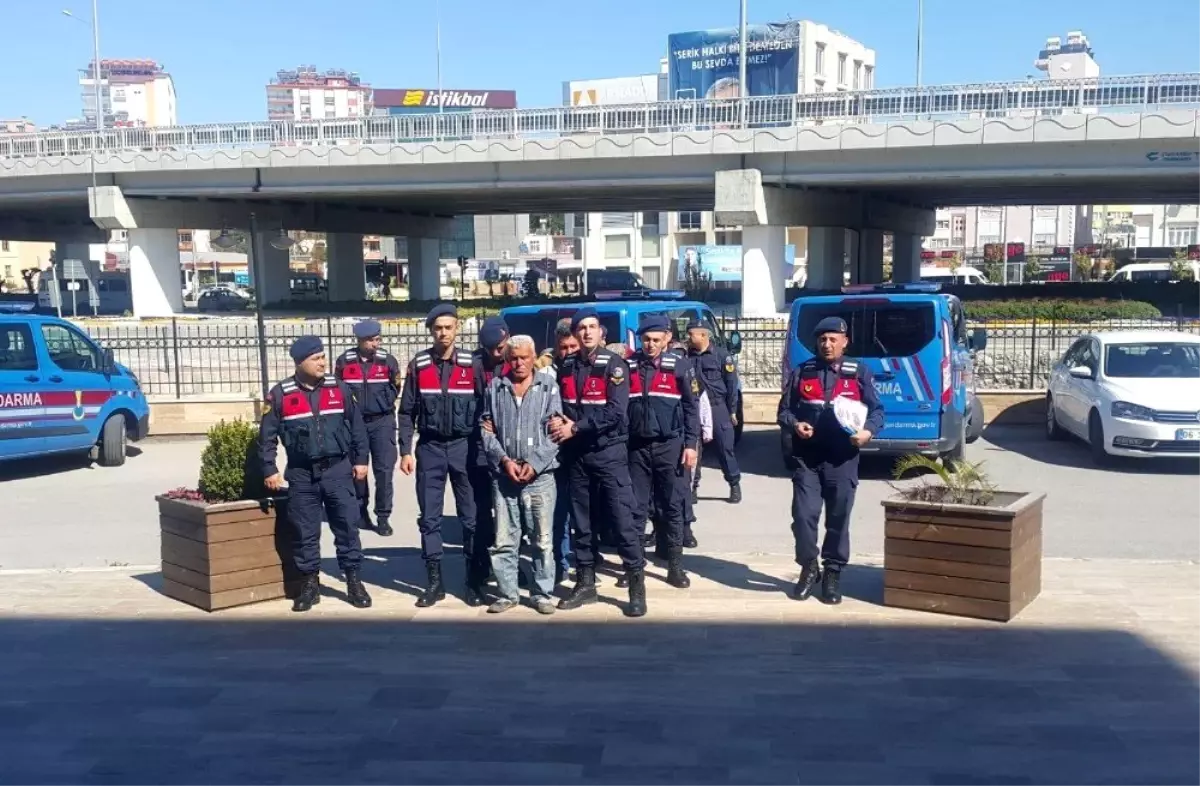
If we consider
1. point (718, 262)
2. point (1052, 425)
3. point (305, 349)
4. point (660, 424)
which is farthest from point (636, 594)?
point (718, 262)

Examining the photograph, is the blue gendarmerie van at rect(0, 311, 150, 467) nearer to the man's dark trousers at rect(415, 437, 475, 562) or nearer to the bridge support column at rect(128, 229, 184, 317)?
the man's dark trousers at rect(415, 437, 475, 562)

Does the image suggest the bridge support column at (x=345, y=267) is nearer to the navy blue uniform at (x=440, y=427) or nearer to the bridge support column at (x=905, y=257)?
the bridge support column at (x=905, y=257)

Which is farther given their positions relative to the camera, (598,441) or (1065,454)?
(1065,454)

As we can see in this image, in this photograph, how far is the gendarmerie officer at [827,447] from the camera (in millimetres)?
6711

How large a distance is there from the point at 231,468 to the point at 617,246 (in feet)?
251

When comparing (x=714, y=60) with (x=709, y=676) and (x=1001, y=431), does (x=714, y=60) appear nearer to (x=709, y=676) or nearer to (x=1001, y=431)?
(x=1001, y=431)

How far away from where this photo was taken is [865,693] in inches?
212

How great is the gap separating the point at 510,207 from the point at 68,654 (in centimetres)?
3804

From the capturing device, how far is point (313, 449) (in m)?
6.54

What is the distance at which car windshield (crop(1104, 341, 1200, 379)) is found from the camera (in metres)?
12.3

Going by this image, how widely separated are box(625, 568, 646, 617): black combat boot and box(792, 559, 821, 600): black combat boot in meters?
1.04

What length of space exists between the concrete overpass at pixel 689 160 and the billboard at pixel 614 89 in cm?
6703

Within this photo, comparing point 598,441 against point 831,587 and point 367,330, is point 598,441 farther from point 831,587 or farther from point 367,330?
point 367,330

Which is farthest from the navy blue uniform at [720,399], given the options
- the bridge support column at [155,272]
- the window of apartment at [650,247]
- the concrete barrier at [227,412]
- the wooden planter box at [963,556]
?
the window of apartment at [650,247]
